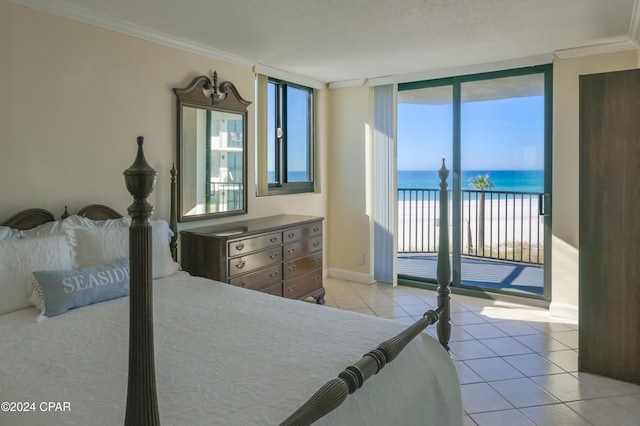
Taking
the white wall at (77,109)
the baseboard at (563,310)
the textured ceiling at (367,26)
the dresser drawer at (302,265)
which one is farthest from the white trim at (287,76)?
the baseboard at (563,310)

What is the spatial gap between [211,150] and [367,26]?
5.58 ft

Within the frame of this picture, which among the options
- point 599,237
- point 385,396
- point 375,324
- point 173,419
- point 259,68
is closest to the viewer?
point 173,419

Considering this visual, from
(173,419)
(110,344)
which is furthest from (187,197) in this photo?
(173,419)

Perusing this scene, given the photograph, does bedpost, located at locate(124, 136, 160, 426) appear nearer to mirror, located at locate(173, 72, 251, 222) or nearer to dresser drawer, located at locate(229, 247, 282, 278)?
dresser drawer, located at locate(229, 247, 282, 278)

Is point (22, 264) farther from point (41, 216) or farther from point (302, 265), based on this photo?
point (302, 265)

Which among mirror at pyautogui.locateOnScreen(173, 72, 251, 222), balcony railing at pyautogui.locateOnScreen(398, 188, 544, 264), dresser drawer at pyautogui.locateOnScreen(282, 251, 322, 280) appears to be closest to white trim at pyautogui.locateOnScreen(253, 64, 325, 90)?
mirror at pyautogui.locateOnScreen(173, 72, 251, 222)

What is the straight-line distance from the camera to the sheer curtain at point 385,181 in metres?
4.95

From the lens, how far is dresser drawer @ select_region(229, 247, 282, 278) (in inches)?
128

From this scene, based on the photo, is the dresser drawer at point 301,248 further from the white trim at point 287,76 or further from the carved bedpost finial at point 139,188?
the carved bedpost finial at point 139,188

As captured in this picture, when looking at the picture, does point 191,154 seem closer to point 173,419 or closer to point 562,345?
point 173,419

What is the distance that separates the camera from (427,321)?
1.96 metres

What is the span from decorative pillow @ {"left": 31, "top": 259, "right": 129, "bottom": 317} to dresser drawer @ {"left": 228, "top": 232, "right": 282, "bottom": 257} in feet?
3.13

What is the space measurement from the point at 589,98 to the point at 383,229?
271 cm

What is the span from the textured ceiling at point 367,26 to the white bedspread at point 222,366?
196cm
